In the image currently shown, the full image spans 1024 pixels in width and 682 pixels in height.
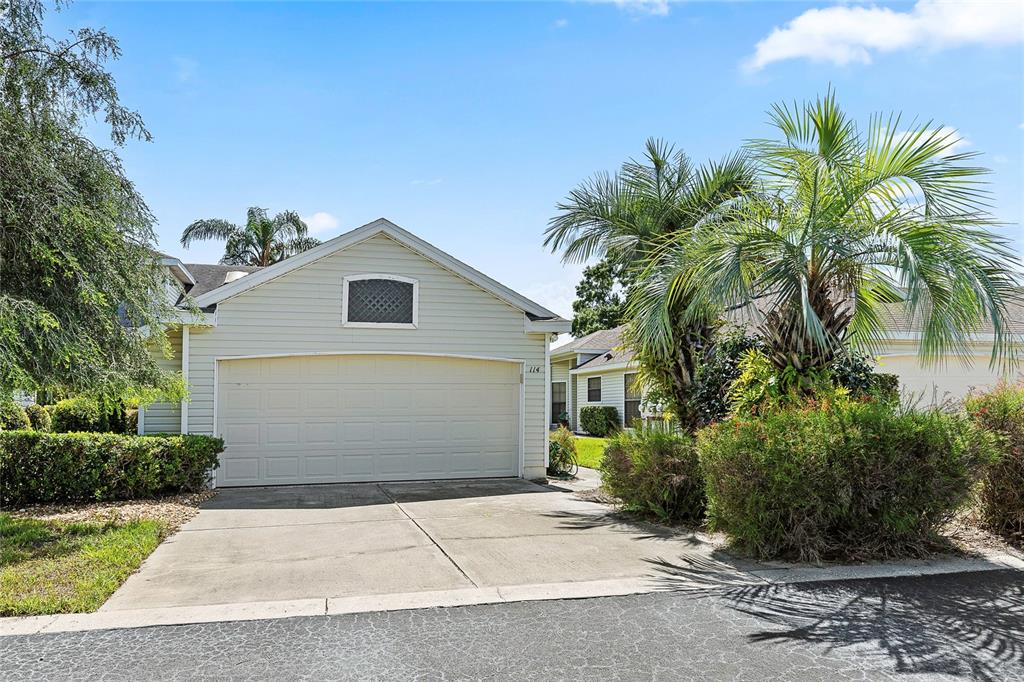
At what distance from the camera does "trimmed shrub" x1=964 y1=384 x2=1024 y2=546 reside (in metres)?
7.34

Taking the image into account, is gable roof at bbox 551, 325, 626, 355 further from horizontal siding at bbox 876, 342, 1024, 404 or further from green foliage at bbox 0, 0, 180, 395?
green foliage at bbox 0, 0, 180, 395

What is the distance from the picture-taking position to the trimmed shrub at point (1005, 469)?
734 cm

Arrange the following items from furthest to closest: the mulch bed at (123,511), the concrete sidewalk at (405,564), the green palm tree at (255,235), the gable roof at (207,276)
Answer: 1. the green palm tree at (255,235)
2. the gable roof at (207,276)
3. the mulch bed at (123,511)
4. the concrete sidewalk at (405,564)

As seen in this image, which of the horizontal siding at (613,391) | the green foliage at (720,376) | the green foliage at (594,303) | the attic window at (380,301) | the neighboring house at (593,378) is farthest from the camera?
the green foliage at (594,303)

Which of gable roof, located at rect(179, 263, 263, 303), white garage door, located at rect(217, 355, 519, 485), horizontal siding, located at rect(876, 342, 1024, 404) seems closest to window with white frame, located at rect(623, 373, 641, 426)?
horizontal siding, located at rect(876, 342, 1024, 404)

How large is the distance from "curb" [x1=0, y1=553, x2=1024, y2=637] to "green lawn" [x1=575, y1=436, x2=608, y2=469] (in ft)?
28.5

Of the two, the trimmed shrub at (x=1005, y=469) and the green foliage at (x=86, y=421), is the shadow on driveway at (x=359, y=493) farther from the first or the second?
the trimmed shrub at (x=1005, y=469)

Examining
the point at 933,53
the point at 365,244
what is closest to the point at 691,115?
the point at 933,53

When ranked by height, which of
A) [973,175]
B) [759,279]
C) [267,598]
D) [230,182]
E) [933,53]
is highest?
[933,53]

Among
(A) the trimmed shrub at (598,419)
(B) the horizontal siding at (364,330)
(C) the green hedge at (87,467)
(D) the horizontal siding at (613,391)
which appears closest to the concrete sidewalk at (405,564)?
(C) the green hedge at (87,467)

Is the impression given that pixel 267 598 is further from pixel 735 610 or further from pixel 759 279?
pixel 759 279

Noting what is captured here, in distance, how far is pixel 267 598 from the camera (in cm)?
561

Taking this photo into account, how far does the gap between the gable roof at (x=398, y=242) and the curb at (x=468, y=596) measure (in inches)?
289

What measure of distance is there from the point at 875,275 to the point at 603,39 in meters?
4.87
